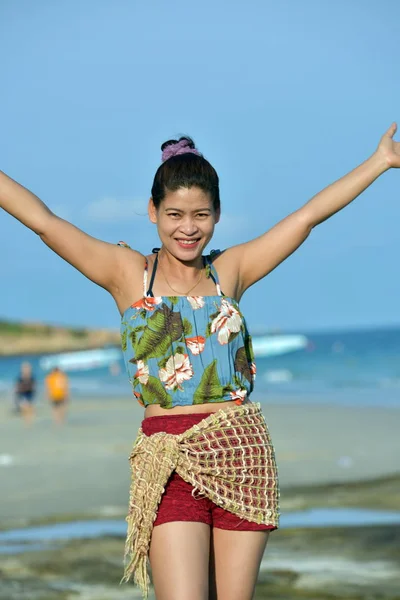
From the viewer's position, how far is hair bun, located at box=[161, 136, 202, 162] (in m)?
4.16

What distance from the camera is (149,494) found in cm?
394

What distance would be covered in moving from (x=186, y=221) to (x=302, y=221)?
1.63 feet

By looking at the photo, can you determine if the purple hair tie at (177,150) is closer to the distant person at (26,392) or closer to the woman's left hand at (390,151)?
the woman's left hand at (390,151)

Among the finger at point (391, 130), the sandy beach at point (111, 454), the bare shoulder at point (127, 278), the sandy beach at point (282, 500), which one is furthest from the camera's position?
the sandy beach at point (111, 454)

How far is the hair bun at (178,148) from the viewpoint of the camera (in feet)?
13.7

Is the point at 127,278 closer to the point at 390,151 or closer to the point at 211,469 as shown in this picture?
the point at 211,469

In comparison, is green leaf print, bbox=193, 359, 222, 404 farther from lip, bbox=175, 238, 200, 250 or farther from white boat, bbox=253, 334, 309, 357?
white boat, bbox=253, 334, 309, 357

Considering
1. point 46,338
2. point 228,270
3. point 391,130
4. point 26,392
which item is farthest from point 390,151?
point 46,338

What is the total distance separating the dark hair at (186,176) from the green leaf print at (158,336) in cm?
47

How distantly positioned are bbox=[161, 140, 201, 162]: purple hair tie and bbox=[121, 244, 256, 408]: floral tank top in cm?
57

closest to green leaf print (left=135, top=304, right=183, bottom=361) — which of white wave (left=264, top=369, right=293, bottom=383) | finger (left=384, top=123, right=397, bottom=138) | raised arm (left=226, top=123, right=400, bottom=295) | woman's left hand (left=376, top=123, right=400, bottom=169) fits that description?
raised arm (left=226, top=123, right=400, bottom=295)

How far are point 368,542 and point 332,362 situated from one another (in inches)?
2161

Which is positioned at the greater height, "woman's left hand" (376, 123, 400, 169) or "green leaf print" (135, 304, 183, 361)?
"woman's left hand" (376, 123, 400, 169)

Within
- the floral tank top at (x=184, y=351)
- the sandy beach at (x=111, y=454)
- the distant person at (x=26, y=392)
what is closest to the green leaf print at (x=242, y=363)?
the floral tank top at (x=184, y=351)
